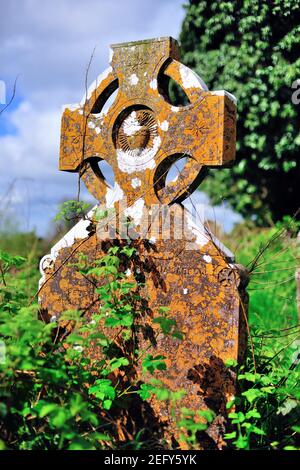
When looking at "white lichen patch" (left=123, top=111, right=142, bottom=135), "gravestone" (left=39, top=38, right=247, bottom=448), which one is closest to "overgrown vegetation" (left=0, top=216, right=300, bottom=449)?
"gravestone" (left=39, top=38, right=247, bottom=448)

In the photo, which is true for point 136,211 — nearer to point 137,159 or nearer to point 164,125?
point 137,159

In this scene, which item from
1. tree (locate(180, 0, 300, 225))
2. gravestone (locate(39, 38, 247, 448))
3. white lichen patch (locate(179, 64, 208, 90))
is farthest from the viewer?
tree (locate(180, 0, 300, 225))

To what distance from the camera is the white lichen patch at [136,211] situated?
304 cm

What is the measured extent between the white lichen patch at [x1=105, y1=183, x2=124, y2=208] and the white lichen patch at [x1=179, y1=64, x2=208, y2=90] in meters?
0.70

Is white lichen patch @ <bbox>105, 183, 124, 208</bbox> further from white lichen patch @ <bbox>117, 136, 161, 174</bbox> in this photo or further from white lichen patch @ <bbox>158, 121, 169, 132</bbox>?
white lichen patch @ <bbox>158, 121, 169, 132</bbox>

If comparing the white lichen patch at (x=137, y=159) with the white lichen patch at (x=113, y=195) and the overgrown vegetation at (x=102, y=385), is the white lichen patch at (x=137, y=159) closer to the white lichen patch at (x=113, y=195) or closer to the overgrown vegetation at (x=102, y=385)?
the white lichen patch at (x=113, y=195)

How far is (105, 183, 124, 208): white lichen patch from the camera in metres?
3.15

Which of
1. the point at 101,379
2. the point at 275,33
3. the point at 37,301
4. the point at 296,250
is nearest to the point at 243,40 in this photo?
the point at 275,33

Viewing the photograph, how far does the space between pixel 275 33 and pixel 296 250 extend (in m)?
3.50

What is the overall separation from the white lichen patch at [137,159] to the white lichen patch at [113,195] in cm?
12

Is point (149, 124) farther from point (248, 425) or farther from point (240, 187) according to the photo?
point (240, 187)

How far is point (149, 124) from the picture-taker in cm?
310

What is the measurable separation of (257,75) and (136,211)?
5.79 meters

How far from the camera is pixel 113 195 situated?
3170mm
